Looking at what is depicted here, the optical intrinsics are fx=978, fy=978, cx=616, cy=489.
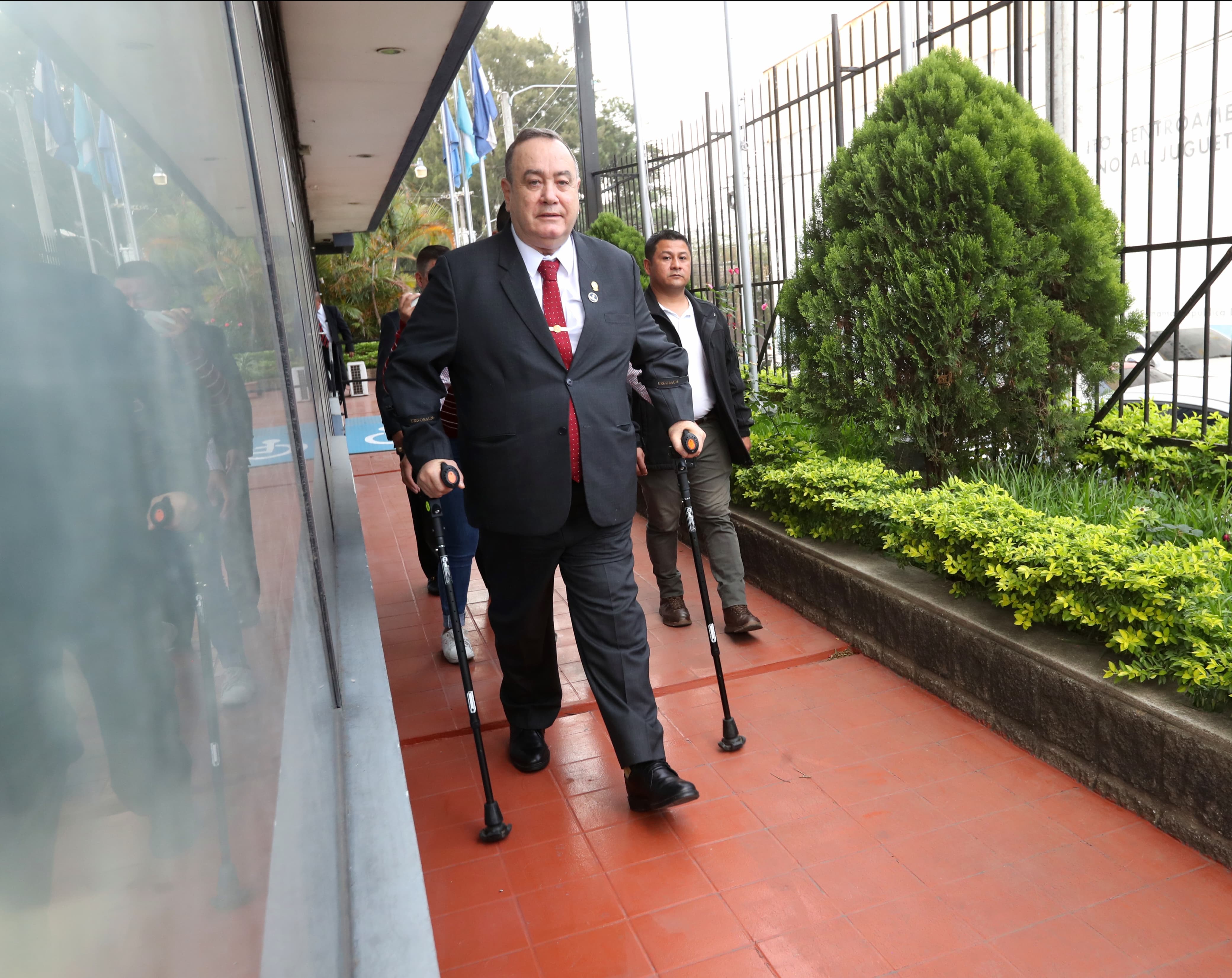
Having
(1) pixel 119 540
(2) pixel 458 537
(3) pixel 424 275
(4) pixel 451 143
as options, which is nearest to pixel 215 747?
(1) pixel 119 540

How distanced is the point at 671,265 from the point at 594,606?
6.93ft

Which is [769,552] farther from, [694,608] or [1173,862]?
[1173,862]

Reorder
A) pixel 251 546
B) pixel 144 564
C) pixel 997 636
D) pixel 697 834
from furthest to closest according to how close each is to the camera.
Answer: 1. pixel 997 636
2. pixel 697 834
3. pixel 251 546
4. pixel 144 564

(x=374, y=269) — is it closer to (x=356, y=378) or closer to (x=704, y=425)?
(x=356, y=378)

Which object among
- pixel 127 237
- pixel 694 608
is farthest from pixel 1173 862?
pixel 127 237

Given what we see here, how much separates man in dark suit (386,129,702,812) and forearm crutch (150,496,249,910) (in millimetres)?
2234

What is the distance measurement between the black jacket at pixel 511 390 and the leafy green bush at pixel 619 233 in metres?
7.69

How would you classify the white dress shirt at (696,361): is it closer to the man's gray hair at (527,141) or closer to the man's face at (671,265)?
the man's face at (671,265)

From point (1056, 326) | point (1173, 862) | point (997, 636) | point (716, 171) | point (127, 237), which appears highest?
point (716, 171)

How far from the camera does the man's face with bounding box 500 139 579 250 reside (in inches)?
121

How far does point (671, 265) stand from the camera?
473 centimetres

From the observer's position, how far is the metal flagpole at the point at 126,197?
28.3 inches

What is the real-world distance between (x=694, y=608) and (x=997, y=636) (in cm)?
194

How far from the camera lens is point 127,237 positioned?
729 millimetres
